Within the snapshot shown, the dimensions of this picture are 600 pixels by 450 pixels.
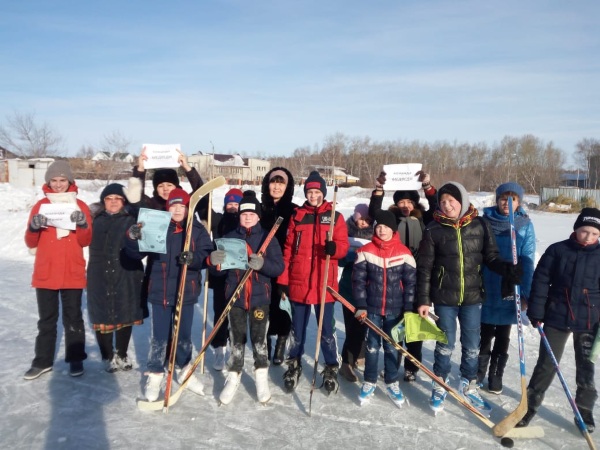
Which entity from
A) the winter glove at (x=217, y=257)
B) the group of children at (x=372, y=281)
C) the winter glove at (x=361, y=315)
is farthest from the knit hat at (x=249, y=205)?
the winter glove at (x=361, y=315)

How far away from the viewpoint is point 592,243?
3.49m

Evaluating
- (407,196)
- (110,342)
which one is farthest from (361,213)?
(110,342)

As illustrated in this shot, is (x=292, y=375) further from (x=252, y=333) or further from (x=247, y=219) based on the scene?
(x=247, y=219)

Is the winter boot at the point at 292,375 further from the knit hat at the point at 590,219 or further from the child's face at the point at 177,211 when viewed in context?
the knit hat at the point at 590,219

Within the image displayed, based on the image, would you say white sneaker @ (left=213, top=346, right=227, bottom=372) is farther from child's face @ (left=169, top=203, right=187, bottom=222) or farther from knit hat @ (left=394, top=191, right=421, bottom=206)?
knit hat @ (left=394, top=191, right=421, bottom=206)

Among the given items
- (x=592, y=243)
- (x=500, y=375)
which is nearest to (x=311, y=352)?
(x=500, y=375)

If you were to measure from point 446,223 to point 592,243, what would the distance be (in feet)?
3.65

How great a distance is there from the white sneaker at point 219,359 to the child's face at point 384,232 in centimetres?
219

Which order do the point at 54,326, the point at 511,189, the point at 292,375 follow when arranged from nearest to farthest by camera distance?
the point at 511,189 → the point at 292,375 → the point at 54,326

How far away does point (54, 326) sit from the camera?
440cm

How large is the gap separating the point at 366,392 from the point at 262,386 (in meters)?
0.96

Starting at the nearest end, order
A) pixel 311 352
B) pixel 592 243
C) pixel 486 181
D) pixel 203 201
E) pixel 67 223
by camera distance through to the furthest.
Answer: pixel 592 243 → pixel 67 223 → pixel 203 201 → pixel 311 352 → pixel 486 181

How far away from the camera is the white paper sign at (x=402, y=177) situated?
14.4 feet

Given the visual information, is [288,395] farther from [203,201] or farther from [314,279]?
[203,201]
